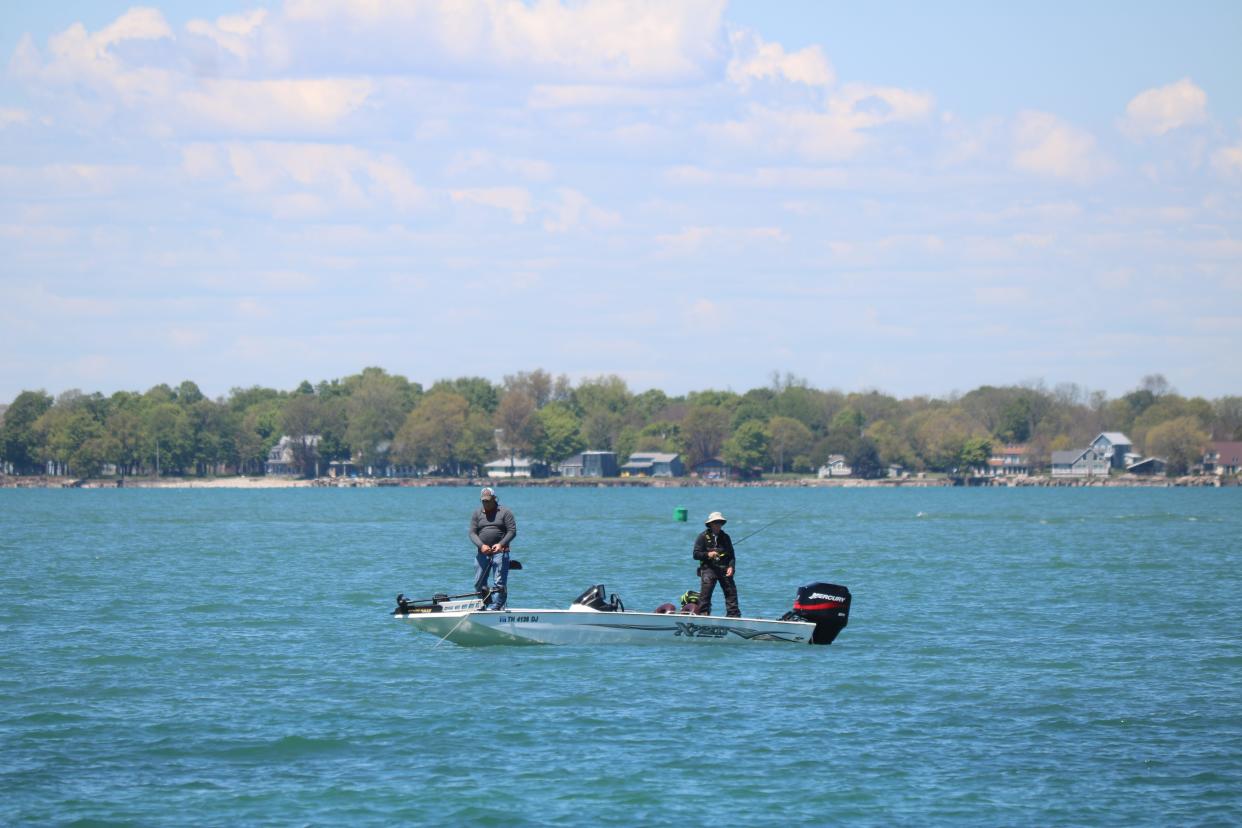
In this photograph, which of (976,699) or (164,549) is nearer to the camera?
(976,699)

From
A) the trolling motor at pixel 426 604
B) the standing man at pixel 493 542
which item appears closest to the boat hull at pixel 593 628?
the trolling motor at pixel 426 604

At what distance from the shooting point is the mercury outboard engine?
1120 inches

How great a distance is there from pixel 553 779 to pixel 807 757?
3.29 m

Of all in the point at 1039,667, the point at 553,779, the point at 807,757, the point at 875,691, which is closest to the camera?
the point at 553,779

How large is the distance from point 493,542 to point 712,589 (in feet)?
13.0

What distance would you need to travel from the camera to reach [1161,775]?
1848 cm

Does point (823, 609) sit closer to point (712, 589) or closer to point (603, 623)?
point (712, 589)

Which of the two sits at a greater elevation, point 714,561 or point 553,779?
point 714,561

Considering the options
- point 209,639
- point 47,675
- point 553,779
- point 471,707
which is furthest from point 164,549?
point 553,779

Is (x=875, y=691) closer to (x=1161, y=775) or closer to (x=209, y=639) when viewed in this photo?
(x=1161, y=775)

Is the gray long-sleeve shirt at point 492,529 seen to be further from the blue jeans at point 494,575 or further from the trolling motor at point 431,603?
the trolling motor at point 431,603

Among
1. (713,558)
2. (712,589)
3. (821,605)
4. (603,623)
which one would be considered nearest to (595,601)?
(603,623)

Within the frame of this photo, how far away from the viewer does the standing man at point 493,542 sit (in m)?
27.0

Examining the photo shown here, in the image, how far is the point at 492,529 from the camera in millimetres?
27125
